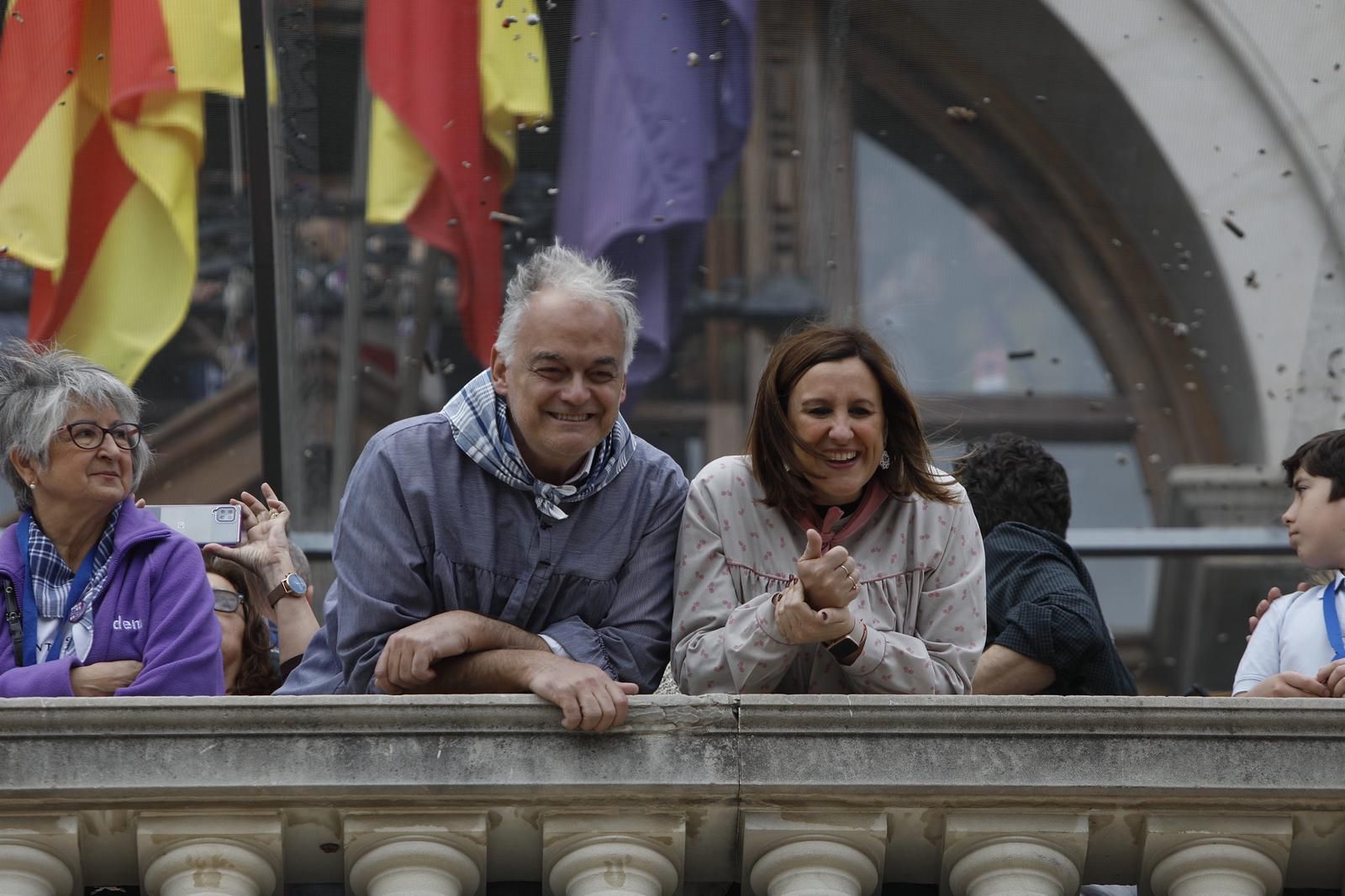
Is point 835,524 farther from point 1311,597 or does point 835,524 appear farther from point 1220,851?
point 1311,597

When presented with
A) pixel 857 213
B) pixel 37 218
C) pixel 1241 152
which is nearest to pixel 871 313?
pixel 857 213

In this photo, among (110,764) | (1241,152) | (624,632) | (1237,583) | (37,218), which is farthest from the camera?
(1237,583)

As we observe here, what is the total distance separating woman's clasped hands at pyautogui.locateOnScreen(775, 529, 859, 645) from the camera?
2.89 metres

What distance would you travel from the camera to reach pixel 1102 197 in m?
6.86

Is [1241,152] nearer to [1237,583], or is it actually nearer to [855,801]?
[1237,583]

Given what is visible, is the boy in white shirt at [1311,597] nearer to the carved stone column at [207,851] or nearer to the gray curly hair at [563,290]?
the gray curly hair at [563,290]

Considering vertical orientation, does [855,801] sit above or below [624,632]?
below

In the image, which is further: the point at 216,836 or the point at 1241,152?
the point at 1241,152

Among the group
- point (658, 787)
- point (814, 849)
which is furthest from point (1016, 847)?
point (658, 787)

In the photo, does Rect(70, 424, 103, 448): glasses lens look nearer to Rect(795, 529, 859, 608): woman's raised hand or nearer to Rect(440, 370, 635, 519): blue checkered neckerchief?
Rect(440, 370, 635, 519): blue checkered neckerchief

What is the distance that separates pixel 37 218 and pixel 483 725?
13.2ft

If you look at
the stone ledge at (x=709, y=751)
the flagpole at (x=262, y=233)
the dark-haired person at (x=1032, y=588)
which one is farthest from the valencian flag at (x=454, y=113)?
the stone ledge at (x=709, y=751)

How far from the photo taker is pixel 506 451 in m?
3.22

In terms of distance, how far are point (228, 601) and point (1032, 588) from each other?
1.55 metres
